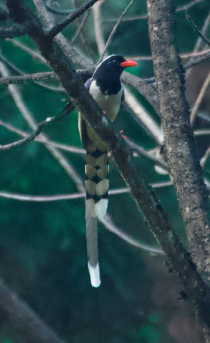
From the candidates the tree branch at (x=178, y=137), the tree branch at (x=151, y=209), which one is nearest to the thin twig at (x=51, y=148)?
the tree branch at (x=178, y=137)

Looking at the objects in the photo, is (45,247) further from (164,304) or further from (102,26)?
(102,26)

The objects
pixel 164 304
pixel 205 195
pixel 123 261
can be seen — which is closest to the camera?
pixel 205 195

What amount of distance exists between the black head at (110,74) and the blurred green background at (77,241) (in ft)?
1.91

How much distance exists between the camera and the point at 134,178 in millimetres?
968

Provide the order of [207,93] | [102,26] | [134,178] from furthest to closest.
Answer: [102,26], [207,93], [134,178]

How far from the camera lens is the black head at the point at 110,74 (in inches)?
58.8

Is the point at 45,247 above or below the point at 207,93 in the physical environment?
below

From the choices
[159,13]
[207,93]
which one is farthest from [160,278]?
[159,13]

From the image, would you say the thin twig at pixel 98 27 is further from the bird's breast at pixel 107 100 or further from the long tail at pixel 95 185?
the long tail at pixel 95 185

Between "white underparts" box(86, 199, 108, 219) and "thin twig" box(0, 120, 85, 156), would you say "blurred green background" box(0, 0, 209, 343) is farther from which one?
"white underparts" box(86, 199, 108, 219)

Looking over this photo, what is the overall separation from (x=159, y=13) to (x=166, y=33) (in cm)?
11

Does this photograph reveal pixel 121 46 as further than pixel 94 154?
Yes

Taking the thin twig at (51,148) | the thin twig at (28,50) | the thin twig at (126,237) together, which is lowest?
the thin twig at (126,237)

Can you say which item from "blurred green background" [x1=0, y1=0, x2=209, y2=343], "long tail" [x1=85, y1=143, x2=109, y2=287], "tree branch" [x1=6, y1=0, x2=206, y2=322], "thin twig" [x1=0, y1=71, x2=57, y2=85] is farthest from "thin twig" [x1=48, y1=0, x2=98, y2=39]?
"blurred green background" [x1=0, y1=0, x2=209, y2=343]
